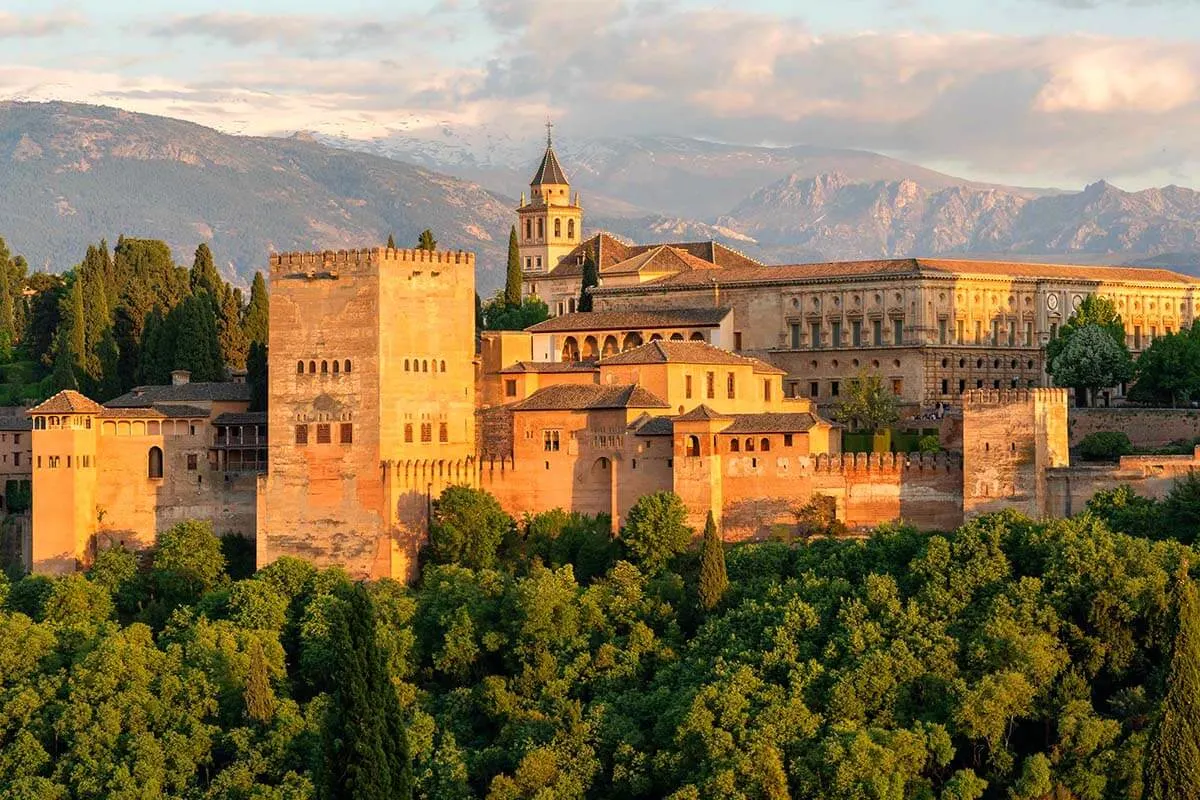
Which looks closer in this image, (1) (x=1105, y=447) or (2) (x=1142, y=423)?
(1) (x=1105, y=447)

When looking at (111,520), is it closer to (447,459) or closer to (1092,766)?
(447,459)

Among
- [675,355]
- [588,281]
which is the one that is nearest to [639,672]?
[675,355]

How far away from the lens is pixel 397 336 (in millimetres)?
58656

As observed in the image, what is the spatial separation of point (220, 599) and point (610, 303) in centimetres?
2184

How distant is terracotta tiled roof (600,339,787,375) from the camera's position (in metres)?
59.5

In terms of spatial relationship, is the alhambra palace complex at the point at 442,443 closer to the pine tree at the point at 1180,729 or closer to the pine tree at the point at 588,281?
the pine tree at the point at 588,281

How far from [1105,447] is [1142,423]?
282cm

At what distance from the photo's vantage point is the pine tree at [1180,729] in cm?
4047

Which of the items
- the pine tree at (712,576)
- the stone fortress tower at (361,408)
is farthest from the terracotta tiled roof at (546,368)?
the pine tree at (712,576)

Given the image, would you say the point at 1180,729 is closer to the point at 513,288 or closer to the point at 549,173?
the point at 513,288

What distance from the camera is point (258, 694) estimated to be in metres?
51.4

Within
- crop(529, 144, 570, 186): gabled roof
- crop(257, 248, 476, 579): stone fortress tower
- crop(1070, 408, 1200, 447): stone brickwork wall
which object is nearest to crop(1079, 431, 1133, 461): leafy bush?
crop(1070, 408, 1200, 447): stone brickwork wall

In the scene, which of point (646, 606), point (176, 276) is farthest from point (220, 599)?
point (176, 276)

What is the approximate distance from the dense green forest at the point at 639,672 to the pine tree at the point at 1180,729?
5 cm
